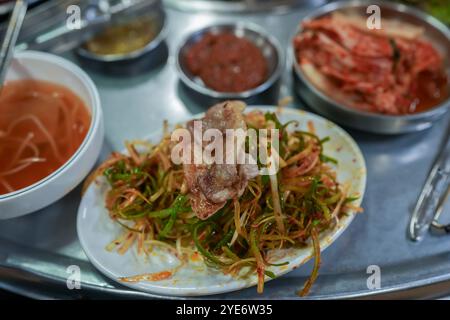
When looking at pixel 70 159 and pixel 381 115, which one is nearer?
pixel 70 159

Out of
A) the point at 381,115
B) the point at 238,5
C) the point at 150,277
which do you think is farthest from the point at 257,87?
the point at 150,277

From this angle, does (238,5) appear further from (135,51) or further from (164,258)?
(164,258)

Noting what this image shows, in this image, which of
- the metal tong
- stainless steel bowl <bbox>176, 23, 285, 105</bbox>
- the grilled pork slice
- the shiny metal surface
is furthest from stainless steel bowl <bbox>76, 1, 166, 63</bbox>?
the metal tong

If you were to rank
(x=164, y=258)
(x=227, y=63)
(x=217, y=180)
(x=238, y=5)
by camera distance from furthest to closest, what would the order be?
(x=238, y=5), (x=227, y=63), (x=164, y=258), (x=217, y=180)

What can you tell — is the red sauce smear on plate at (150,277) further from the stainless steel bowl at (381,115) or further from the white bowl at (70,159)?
the stainless steel bowl at (381,115)

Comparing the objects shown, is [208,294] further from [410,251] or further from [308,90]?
[308,90]

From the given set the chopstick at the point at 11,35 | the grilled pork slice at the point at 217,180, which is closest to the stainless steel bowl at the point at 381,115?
the grilled pork slice at the point at 217,180
